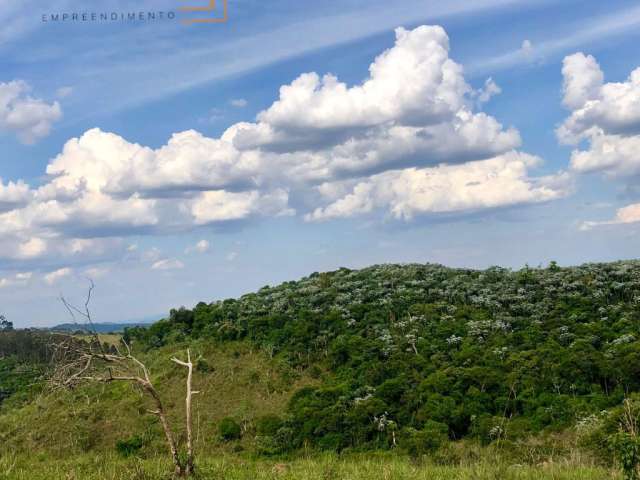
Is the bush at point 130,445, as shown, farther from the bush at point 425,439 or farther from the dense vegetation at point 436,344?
the bush at point 425,439

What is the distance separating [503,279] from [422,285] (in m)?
5.18

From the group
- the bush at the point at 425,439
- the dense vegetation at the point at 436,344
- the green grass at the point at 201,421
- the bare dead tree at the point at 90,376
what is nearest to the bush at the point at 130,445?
the green grass at the point at 201,421

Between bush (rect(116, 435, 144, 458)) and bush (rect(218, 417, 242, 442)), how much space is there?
139 inches

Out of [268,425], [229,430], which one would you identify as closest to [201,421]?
[229,430]

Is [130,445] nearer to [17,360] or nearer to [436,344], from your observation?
[436,344]

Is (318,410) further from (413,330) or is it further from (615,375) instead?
(615,375)

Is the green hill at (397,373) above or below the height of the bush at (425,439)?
above

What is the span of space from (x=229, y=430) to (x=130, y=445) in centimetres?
431

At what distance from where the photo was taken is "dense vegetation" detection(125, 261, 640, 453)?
26125mm

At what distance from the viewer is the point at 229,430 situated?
93.1ft

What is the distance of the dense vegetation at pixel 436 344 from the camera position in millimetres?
26125

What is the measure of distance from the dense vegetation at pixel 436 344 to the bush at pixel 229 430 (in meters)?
1.76

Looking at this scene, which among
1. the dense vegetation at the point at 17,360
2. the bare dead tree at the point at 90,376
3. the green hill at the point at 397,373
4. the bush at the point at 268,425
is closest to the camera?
the bare dead tree at the point at 90,376

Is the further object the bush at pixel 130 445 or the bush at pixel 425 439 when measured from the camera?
the bush at pixel 130 445
